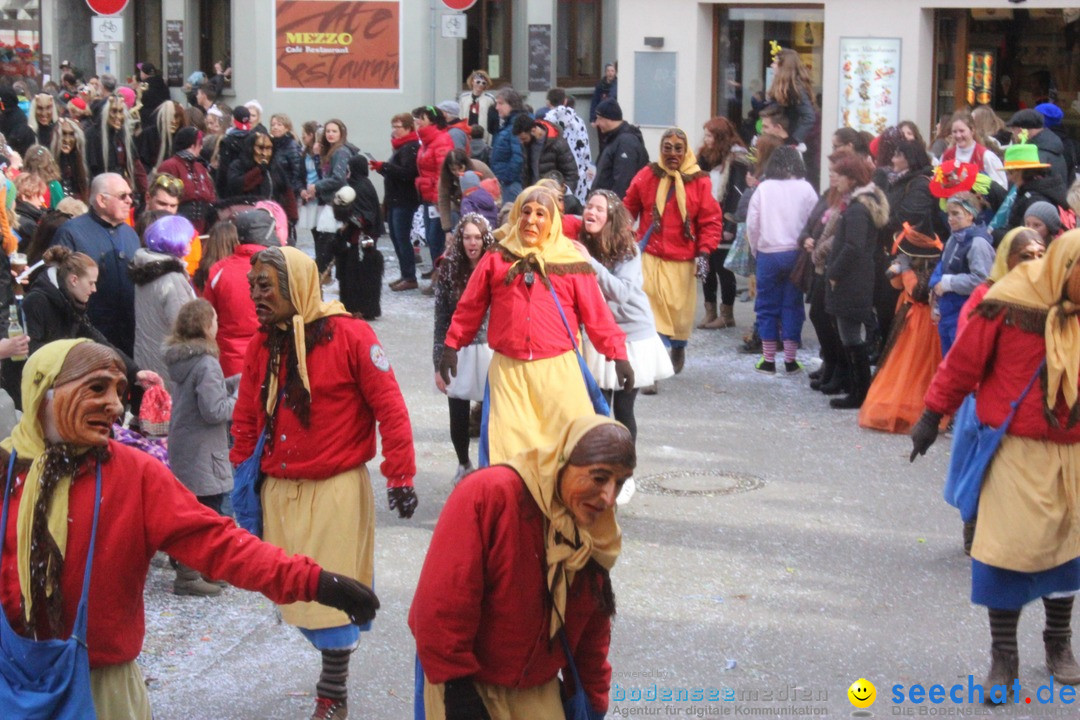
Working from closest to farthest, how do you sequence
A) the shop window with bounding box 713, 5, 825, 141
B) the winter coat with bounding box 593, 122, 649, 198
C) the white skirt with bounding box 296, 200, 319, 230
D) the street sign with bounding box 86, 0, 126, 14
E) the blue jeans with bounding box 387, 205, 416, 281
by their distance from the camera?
the winter coat with bounding box 593, 122, 649, 198 < the white skirt with bounding box 296, 200, 319, 230 < the blue jeans with bounding box 387, 205, 416, 281 < the street sign with bounding box 86, 0, 126, 14 < the shop window with bounding box 713, 5, 825, 141

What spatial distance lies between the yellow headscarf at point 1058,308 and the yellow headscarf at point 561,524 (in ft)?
8.56

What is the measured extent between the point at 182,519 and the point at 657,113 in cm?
1506

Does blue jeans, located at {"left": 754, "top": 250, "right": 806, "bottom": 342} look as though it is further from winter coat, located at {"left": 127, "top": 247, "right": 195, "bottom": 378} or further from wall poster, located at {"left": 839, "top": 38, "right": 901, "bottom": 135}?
winter coat, located at {"left": 127, "top": 247, "right": 195, "bottom": 378}

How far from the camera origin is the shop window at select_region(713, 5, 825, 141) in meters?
17.6

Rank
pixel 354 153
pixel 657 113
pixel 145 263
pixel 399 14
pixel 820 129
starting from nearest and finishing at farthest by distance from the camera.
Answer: pixel 145 263
pixel 354 153
pixel 820 129
pixel 657 113
pixel 399 14

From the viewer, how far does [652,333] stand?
933 cm

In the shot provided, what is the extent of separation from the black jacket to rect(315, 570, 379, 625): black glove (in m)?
12.8

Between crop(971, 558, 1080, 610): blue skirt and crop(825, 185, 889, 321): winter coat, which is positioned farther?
crop(825, 185, 889, 321): winter coat

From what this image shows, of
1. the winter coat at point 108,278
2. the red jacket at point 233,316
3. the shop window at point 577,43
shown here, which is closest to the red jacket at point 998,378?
the red jacket at point 233,316

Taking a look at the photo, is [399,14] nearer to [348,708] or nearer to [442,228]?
[442,228]

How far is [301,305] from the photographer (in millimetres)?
5770

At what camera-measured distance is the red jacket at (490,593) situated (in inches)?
152

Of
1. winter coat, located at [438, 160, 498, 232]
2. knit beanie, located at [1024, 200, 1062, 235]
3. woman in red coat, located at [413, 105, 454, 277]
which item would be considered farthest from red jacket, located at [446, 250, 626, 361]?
woman in red coat, located at [413, 105, 454, 277]

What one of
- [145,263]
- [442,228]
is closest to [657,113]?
[442,228]
